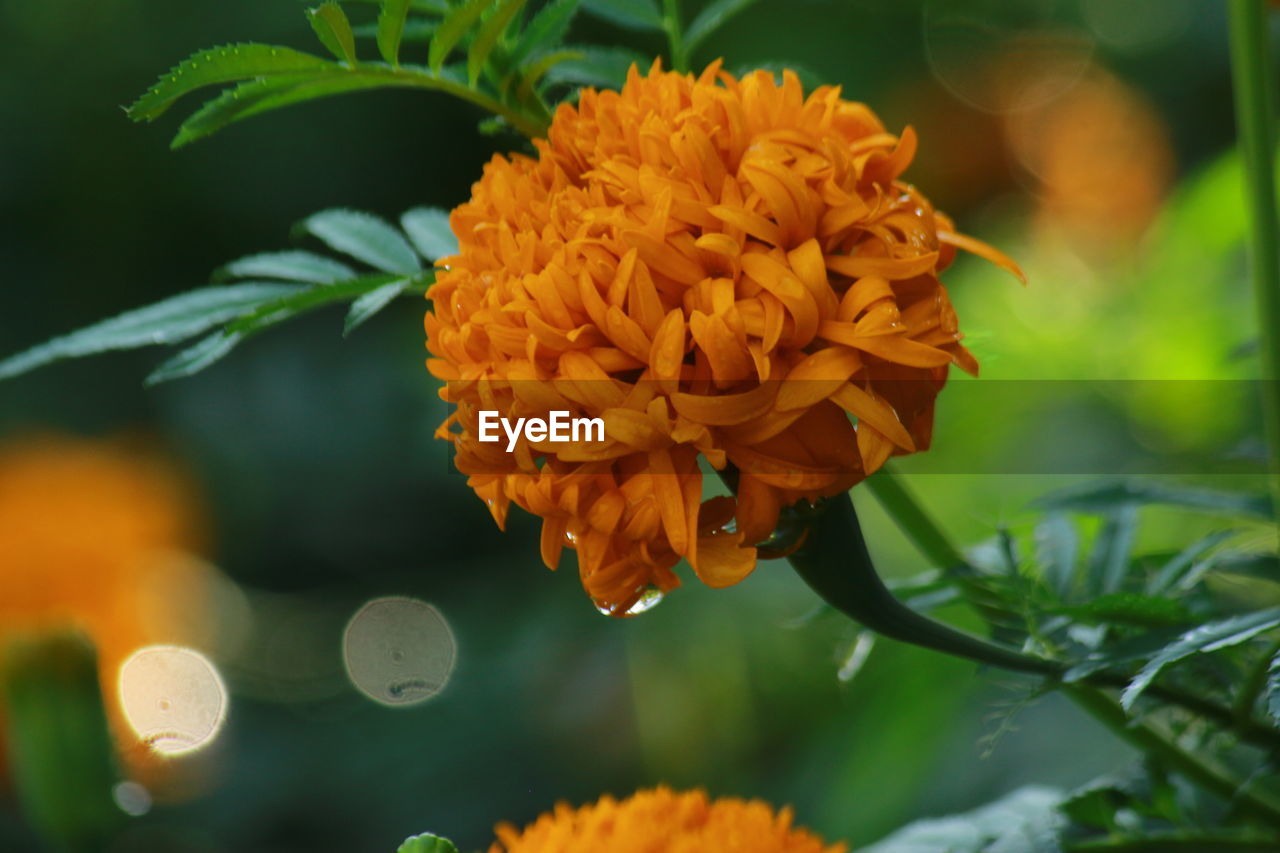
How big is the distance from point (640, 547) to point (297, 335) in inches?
39.3

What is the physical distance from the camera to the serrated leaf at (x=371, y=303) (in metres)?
0.32

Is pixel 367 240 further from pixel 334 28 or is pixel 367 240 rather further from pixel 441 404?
pixel 441 404

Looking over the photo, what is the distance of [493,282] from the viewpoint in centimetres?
30

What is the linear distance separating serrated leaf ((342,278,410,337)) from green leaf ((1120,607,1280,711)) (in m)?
0.20

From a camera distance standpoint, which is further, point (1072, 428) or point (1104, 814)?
point (1072, 428)

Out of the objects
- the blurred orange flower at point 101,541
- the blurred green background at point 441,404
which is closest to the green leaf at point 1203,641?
the blurred green background at point 441,404

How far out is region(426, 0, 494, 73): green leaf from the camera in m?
0.31

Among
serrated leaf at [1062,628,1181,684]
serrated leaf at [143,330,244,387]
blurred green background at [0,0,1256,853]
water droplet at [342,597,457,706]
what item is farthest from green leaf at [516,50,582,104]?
water droplet at [342,597,457,706]

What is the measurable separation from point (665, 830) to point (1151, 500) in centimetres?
20

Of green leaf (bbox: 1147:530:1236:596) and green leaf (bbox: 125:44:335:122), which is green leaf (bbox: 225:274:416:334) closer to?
green leaf (bbox: 125:44:335:122)

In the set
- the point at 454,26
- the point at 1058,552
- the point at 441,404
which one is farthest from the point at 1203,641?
the point at 441,404

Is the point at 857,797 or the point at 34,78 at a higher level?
the point at 34,78

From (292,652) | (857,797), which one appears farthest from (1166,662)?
(292,652)

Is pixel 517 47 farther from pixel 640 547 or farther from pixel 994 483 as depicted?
pixel 994 483
